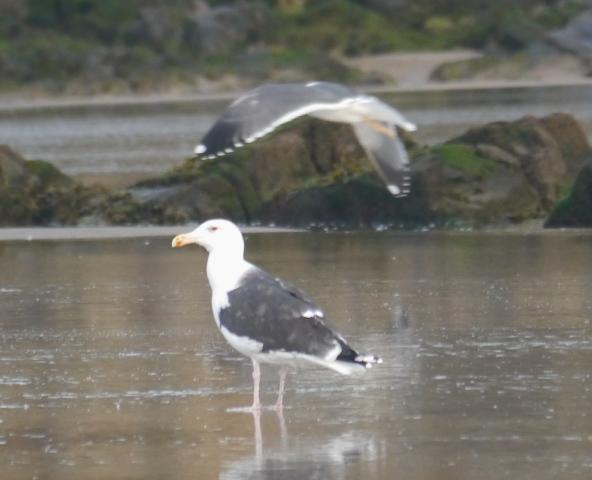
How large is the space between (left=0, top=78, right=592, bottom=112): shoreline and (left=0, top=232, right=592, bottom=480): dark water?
42.4 m

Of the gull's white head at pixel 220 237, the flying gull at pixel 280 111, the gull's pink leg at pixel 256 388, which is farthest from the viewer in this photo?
the flying gull at pixel 280 111

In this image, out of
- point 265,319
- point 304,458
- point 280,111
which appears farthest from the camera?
point 280,111

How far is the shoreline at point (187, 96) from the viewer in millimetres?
60031

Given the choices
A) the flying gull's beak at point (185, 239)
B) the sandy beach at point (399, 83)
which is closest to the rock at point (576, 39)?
the sandy beach at point (399, 83)

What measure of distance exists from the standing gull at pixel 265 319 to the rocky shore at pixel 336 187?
9.50m

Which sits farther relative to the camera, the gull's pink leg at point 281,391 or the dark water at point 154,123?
the dark water at point 154,123

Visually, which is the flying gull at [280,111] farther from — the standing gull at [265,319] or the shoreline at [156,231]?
the shoreline at [156,231]

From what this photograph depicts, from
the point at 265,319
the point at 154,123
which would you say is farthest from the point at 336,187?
the point at 154,123

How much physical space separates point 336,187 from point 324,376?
33.1 ft

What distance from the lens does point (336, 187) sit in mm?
21672

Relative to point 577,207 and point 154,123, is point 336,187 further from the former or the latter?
point 154,123

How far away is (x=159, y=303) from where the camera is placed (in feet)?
49.3

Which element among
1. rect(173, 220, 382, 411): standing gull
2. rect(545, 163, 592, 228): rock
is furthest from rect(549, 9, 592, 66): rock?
rect(173, 220, 382, 411): standing gull

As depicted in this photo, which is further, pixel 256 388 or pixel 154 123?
pixel 154 123
